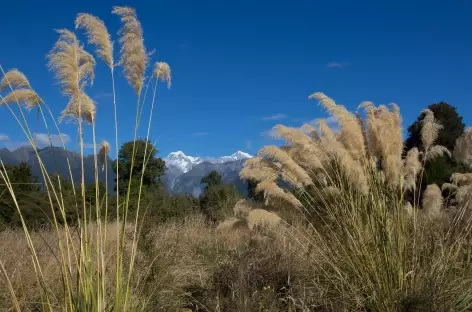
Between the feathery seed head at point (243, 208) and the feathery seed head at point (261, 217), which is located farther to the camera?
the feathery seed head at point (243, 208)

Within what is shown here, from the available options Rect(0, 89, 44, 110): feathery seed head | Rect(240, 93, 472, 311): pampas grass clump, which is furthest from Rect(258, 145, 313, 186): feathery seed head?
Rect(0, 89, 44, 110): feathery seed head

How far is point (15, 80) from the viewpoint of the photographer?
2.66 metres

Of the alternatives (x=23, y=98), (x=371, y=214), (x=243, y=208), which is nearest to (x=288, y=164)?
(x=371, y=214)

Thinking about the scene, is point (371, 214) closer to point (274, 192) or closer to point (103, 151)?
point (274, 192)

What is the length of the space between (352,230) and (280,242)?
216 centimetres

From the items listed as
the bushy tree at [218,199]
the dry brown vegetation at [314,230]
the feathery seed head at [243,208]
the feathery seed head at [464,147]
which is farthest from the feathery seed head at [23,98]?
the bushy tree at [218,199]

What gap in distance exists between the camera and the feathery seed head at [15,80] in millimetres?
2641

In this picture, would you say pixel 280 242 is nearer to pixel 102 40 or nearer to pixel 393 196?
pixel 393 196

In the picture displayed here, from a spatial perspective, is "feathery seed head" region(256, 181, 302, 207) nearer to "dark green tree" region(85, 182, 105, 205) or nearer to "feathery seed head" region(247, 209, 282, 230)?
"feathery seed head" region(247, 209, 282, 230)

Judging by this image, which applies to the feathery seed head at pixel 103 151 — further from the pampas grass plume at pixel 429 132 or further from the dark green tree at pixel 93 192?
the pampas grass plume at pixel 429 132

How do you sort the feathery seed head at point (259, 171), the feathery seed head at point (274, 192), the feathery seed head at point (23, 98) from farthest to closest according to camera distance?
the feathery seed head at point (259, 171) → the feathery seed head at point (274, 192) → the feathery seed head at point (23, 98)

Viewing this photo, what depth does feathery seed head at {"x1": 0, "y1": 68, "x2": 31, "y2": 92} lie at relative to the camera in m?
2.64

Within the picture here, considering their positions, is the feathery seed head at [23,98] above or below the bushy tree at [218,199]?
above

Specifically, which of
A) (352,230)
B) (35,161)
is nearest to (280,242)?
(352,230)
